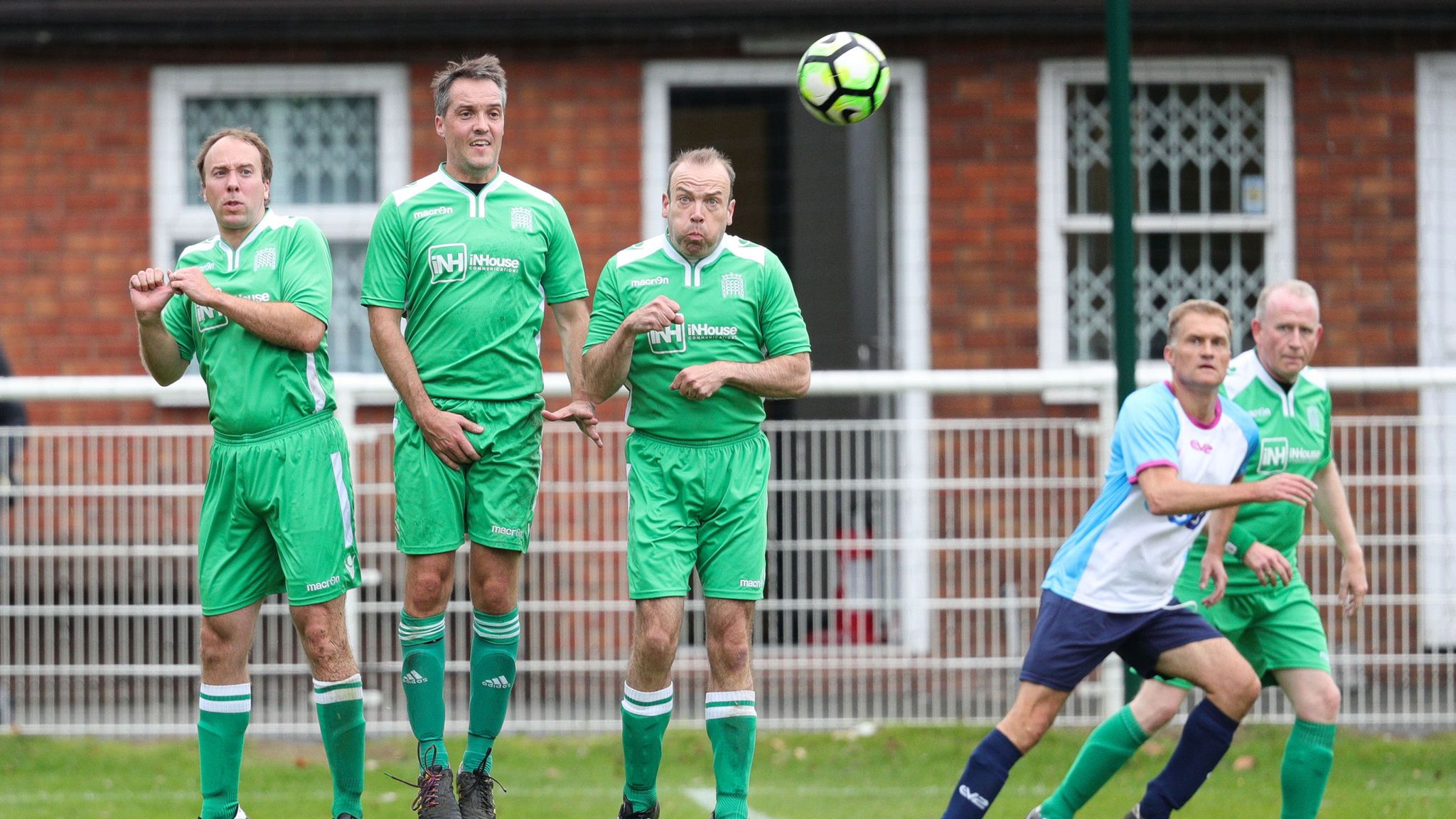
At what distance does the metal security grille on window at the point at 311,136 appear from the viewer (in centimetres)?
966

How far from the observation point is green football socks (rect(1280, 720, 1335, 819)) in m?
5.80

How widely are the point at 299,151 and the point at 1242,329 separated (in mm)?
5497

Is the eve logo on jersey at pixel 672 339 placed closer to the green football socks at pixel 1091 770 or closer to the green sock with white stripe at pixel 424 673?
the green sock with white stripe at pixel 424 673

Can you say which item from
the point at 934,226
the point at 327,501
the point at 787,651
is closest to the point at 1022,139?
the point at 934,226

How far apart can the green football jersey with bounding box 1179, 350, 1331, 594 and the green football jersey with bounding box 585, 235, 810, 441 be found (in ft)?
5.36

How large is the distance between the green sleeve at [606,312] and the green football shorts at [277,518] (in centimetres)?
90

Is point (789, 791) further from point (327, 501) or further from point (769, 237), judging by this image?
point (769, 237)

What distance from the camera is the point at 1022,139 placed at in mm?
9586

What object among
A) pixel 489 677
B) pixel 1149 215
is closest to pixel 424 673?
pixel 489 677

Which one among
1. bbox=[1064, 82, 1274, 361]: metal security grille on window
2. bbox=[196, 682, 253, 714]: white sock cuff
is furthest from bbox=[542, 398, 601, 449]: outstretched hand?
bbox=[1064, 82, 1274, 361]: metal security grille on window

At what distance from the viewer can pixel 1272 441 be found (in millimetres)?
5973

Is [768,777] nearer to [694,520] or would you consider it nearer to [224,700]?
[694,520]

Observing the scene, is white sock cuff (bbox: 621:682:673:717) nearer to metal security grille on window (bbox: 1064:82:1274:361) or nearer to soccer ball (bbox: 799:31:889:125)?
soccer ball (bbox: 799:31:889:125)

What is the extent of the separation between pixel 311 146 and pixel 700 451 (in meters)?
5.03
